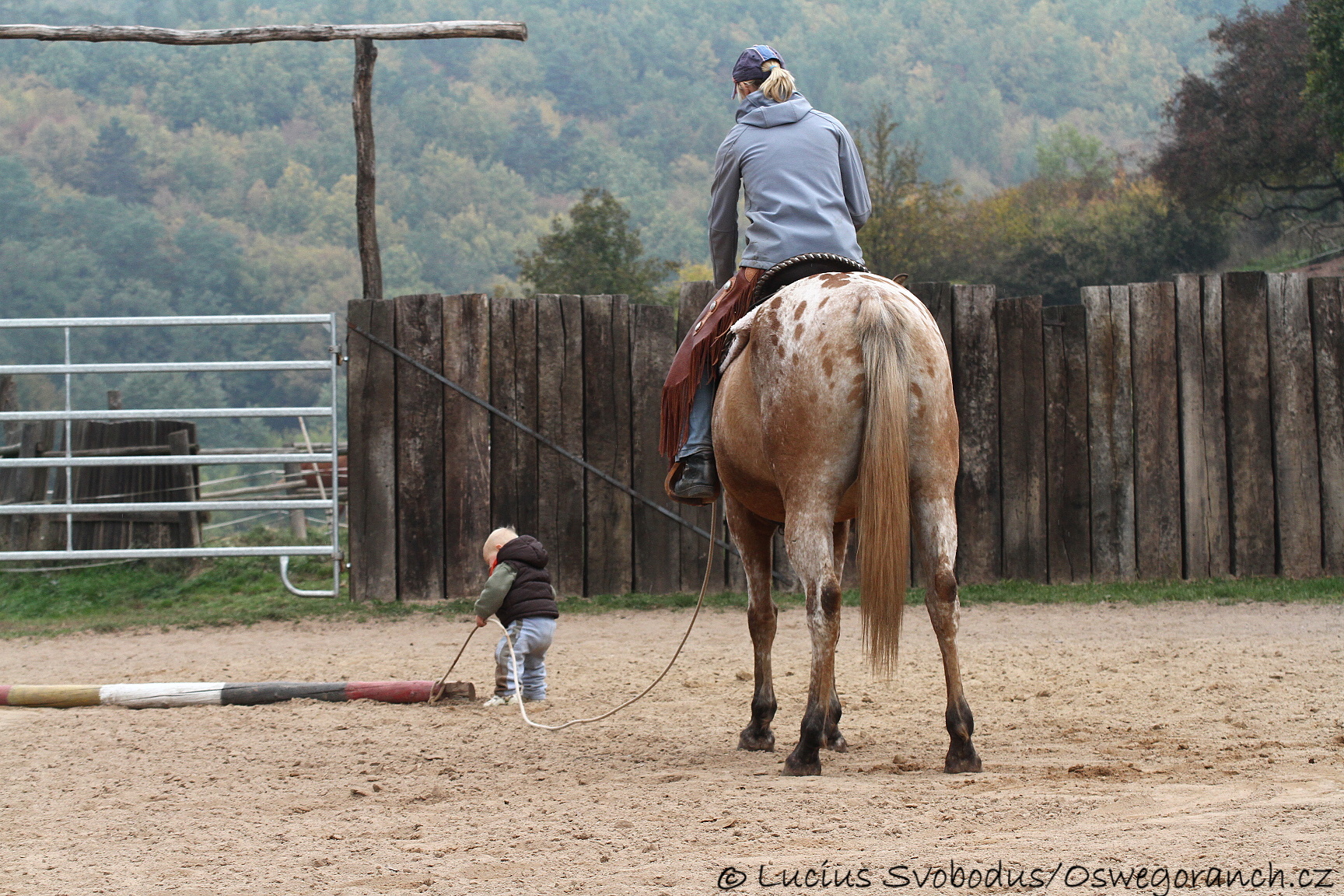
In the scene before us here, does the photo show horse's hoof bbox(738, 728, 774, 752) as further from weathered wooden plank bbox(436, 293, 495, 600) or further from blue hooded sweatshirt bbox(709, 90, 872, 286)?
weathered wooden plank bbox(436, 293, 495, 600)

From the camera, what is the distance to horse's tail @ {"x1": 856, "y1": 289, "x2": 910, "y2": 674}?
3752mm

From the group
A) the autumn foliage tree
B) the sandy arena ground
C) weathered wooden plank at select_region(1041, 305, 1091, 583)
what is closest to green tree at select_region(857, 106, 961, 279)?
the autumn foliage tree

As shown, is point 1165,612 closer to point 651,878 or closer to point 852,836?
point 852,836

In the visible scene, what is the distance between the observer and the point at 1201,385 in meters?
8.73

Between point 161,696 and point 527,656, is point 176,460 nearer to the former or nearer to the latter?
point 161,696

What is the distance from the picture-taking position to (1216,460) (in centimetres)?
873

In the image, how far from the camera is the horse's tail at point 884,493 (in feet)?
12.3

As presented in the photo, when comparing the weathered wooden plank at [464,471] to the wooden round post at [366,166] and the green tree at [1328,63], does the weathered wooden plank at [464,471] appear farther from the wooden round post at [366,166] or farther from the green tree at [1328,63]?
the green tree at [1328,63]

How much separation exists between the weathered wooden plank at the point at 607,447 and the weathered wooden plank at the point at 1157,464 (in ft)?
13.1

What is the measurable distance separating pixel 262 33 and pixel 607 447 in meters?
4.64

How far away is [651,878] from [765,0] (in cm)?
12740

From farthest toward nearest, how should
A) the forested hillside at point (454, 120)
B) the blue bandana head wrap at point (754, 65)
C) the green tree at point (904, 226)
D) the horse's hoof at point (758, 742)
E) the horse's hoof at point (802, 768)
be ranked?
the forested hillside at point (454, 120)
the green tree at point (904, 226)
the blue bandana head wrap at point (754, 65)
the horse's hoof at point (758, 742)
the horse's hoof at point (802, 768)

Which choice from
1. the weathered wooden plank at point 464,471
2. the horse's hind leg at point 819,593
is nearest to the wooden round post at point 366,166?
the weathered wooden plank at point 464,471

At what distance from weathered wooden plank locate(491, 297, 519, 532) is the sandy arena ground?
206cm
